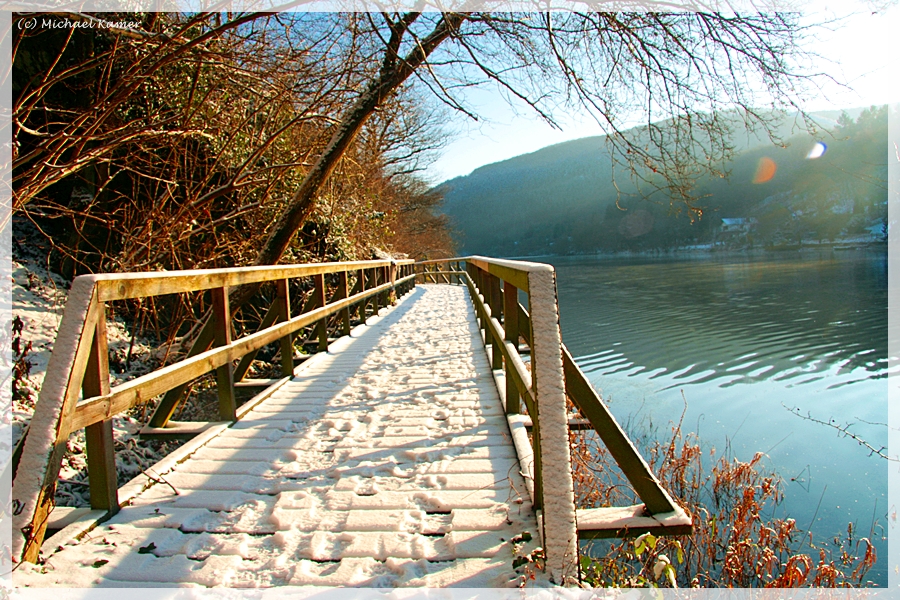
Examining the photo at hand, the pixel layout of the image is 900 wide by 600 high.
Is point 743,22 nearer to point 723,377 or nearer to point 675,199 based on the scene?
point 675,199

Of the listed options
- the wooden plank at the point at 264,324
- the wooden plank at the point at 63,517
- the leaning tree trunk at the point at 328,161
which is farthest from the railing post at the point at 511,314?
the leaning tree trunk at the point at 328,161

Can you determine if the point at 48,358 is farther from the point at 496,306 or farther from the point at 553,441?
the point at 553,441

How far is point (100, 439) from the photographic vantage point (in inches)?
91.6

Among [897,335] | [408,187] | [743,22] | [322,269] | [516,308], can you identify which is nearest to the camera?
[516,308]

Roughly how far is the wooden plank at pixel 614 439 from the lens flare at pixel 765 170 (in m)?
129

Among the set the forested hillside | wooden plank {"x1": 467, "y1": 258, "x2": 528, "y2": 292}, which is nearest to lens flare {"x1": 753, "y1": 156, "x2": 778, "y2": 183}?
the forested hillside

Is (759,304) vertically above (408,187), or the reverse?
(408,187)

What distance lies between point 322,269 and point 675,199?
11.8 feet

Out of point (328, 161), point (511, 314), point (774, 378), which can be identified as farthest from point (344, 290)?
point (774, 378)

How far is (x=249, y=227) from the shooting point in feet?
27.0

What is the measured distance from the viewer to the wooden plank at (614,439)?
7.25ft

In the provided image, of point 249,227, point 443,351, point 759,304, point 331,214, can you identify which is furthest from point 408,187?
point 443,351

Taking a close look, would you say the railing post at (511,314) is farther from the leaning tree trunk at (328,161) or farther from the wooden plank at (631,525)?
the leaning tree trunk at (328,161)

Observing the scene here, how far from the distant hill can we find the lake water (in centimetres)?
2111
